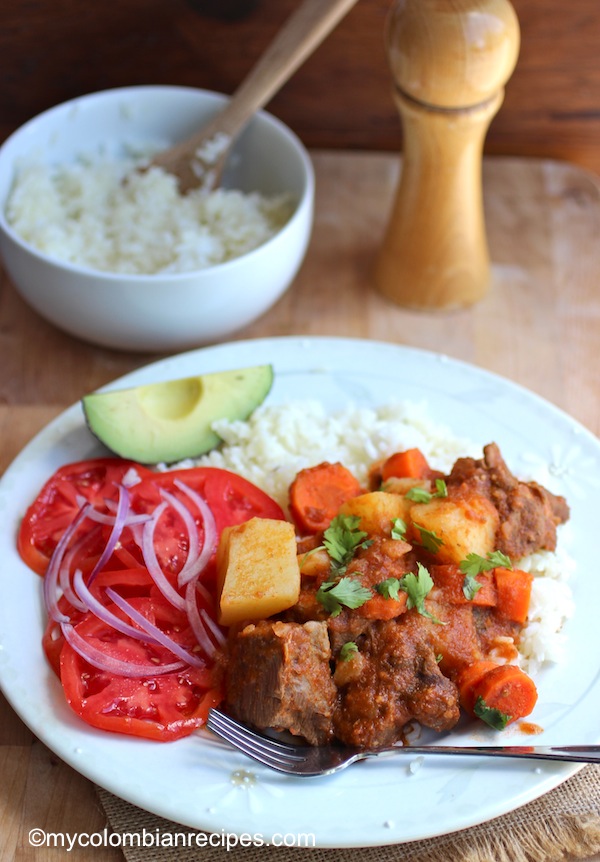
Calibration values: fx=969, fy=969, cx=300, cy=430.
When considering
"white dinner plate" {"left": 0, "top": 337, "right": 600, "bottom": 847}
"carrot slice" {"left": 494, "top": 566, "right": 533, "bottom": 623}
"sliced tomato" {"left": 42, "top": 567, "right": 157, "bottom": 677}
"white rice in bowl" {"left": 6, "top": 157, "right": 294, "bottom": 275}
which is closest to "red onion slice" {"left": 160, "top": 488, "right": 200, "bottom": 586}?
"sliced tomato" {"left": 42, "top": 567, "right": 157, "bottom": 677}

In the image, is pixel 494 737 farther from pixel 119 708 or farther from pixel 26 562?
pixel 26 562

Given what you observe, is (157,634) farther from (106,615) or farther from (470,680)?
(470,680)

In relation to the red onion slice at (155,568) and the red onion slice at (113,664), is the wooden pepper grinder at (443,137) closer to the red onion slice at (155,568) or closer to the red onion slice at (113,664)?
the red onion slice at (155,568)

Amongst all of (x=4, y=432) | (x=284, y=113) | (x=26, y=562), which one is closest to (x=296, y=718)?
(x=26, y=562)

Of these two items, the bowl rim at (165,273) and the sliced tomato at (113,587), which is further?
the bowl rim at (165,273)

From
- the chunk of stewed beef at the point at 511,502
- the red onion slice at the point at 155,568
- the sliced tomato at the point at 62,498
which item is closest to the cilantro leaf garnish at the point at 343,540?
the chunk of stewed beef at the point at 511,502
